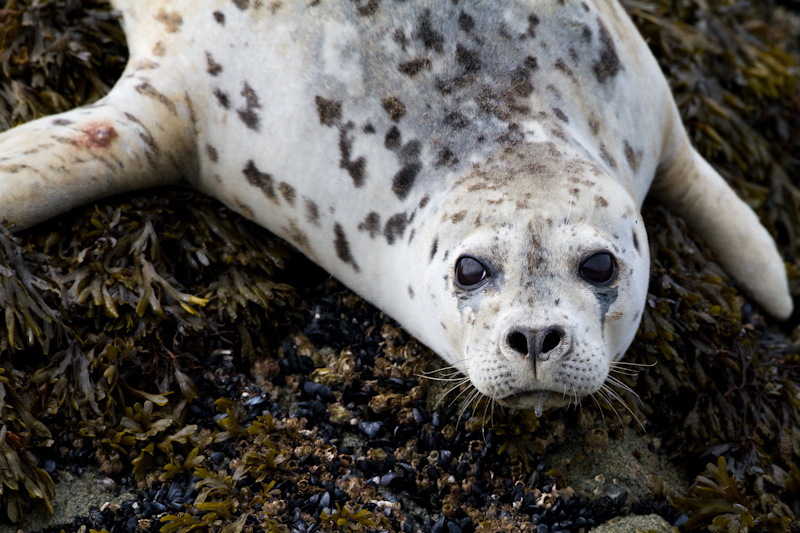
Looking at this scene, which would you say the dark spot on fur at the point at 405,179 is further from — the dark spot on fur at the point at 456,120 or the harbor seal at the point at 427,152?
the dark spot on fur at the point at 456,120

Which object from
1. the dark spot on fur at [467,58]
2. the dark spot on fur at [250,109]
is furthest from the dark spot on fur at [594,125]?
the dark spot on fur at [250,109]

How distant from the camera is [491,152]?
3.53 meters

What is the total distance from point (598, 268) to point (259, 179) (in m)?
1.55

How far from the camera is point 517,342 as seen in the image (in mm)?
3061

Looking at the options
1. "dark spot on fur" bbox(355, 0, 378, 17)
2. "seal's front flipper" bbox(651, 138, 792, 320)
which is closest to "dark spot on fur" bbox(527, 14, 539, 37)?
"dark spot on fur" bbox(355, 0, 378, 17)

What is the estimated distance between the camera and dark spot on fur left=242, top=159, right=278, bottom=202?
404cm

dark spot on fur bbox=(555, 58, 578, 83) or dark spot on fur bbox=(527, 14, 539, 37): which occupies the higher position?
dark spot on fur bbox=(527, 14, 539, 37)

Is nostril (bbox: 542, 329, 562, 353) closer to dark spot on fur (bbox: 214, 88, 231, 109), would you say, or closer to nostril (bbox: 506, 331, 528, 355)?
nostril (bbox: 506, 331, 528, 355)

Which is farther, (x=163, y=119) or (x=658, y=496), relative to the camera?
(x=163, y=119)

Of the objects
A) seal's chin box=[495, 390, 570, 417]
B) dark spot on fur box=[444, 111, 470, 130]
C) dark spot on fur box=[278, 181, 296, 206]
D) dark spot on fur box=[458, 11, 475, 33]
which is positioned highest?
dark spot on fur box=[458, 11, 475, 33]

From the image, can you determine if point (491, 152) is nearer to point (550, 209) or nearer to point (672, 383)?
point (550, 209)

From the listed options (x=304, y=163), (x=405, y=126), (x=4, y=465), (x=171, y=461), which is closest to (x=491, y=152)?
(x=405, y=126)

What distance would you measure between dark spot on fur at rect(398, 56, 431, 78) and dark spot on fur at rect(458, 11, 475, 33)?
204 mm

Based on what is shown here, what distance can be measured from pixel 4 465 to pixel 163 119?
1.56 meters
